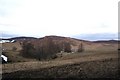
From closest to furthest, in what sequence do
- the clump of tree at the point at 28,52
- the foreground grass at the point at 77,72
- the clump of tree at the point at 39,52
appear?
the foreground grass at the point at 77,72
the clump of tree at the point at 39,52
the clump of tree at the point at 28,52

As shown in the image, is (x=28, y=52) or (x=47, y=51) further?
(x=47, y=51)

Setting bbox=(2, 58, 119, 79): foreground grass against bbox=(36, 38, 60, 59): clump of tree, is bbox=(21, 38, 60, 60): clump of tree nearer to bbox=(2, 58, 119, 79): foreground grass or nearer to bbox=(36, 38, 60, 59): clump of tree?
bbox=(36, 38, 60, 59): clump of tree

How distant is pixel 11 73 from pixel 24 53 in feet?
60.2

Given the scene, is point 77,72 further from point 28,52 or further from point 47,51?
point 47,51

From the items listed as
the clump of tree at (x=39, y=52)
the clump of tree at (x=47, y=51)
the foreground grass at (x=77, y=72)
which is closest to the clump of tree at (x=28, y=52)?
the clump of tree at (x=39, y=52)

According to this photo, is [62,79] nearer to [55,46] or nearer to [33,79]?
[33,79]

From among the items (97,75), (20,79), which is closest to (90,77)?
(97,75)

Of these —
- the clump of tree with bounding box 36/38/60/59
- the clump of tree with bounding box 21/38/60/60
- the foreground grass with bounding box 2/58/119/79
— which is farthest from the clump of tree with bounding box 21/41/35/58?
the foreground grass with bounding box 2/58/119/79

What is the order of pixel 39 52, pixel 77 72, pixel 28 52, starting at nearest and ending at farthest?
pixel 77 72, pixel 39 52, pixel 28 52

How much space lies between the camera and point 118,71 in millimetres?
14867

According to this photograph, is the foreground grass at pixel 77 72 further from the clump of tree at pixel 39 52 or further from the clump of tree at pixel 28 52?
the clump of tree at pixel 28 52

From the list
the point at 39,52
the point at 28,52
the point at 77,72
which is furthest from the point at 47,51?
the point at 77,72

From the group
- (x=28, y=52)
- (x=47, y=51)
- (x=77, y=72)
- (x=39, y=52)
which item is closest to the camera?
(x=77, y=72)

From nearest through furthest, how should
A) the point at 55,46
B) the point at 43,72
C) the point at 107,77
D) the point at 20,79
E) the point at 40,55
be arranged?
1. the point at 107,77
2. the point at 20,79
3. the point at 43,72
4. the point at 40,55
5. the point at 55,46
